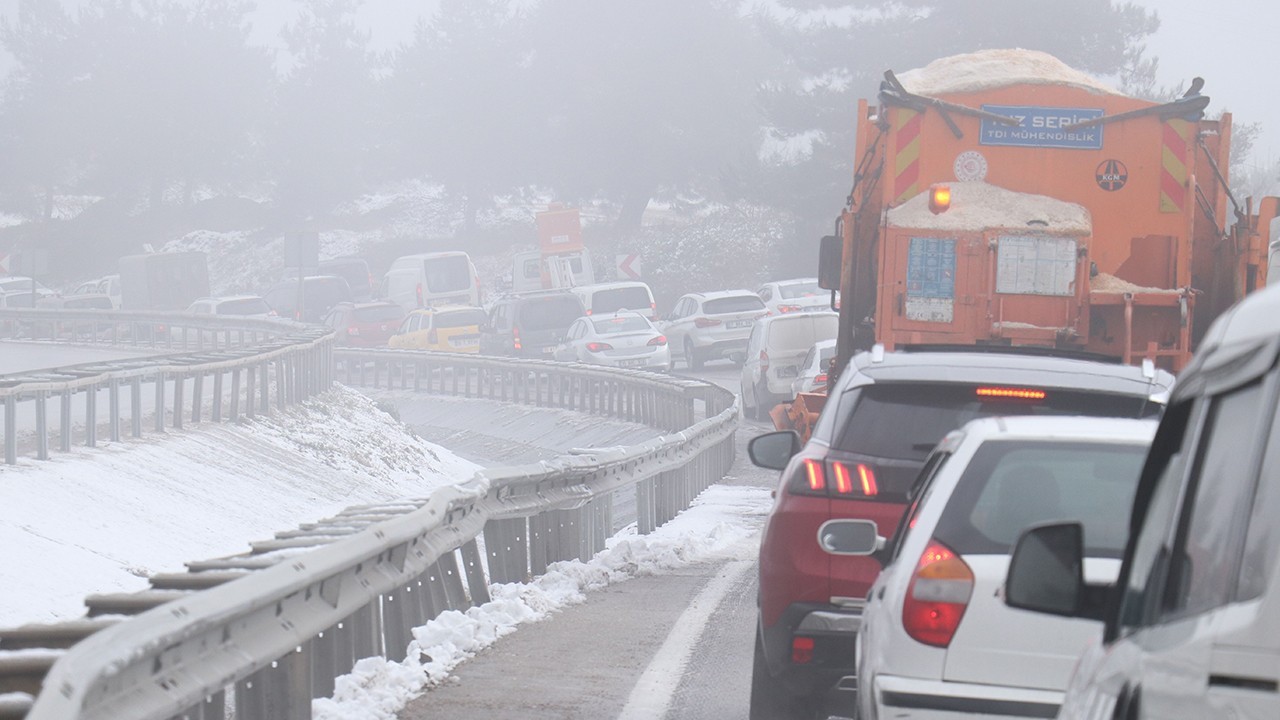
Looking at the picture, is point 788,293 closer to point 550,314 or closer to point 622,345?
point 550,314

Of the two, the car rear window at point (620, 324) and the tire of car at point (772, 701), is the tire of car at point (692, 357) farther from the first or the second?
the tire of car at point (772, 701)

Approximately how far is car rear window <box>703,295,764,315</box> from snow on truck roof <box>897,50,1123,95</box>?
26.9 metres

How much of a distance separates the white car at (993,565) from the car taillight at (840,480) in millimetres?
1461

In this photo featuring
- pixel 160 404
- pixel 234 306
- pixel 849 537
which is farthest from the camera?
pixel 234 306

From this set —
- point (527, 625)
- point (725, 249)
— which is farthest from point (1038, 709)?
point (725, 249)

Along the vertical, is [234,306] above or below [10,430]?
below

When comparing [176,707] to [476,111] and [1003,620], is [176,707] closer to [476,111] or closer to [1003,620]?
[1003,620]

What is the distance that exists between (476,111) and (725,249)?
25662mm

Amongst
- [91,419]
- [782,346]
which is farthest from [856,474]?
[782,346]

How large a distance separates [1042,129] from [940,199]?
3.11ft

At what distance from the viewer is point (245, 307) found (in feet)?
187

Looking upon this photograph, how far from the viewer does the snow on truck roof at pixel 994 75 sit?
43.4 feet

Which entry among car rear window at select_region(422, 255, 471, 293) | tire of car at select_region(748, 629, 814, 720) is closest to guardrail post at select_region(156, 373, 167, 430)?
tire of car at select_region(748, 629, 814, 720)

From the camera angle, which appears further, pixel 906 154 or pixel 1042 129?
pixel 906 154
